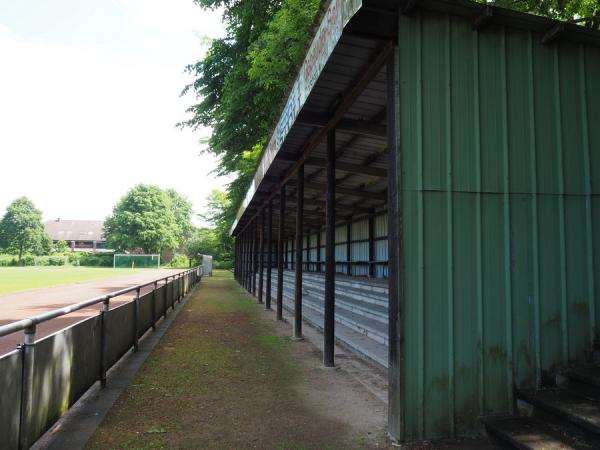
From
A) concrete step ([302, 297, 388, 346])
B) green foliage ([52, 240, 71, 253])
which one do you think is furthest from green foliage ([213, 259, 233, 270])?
concrete step ([302, 297, 388, 346])

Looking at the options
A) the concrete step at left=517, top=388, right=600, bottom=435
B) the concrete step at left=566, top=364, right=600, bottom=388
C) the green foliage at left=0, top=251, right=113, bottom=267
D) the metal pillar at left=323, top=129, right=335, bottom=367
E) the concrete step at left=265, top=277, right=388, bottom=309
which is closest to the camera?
the concrete step at left=517, top=388, right=600, bottom=435

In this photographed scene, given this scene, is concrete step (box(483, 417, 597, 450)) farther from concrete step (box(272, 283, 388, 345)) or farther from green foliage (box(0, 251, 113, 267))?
green foliage (box(0, 251, 113, 267))

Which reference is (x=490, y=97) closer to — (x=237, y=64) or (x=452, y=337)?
(x=452, y=337)

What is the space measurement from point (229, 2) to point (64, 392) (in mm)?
13983

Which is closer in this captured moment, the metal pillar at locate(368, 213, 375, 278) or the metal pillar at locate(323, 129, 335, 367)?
the metal pillar at locate(323, 129, 335, 367)

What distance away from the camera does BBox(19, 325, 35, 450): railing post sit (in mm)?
2881

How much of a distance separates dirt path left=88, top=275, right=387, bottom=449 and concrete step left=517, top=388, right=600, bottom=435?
4.33ft

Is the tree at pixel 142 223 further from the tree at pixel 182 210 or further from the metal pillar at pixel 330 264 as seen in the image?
the metal pillar at pixel 330 264

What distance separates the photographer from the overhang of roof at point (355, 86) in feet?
12.4

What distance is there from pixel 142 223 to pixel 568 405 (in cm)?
7541

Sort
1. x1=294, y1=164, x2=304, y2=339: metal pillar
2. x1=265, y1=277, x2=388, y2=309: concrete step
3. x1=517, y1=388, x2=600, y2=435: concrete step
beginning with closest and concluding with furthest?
x1=517, y1=388, x2=600, y2=435: concrete step → x1=294, y1=164, x2=304, y2=339: metal pillar → x1=265, y1=277, x2=388, y2=309: concrete step

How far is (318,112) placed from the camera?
605 centimetres

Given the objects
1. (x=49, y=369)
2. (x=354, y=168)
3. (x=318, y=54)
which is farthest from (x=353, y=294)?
(x=49, y=369)

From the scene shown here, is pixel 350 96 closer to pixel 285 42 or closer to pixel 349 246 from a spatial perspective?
pixel 285 42
